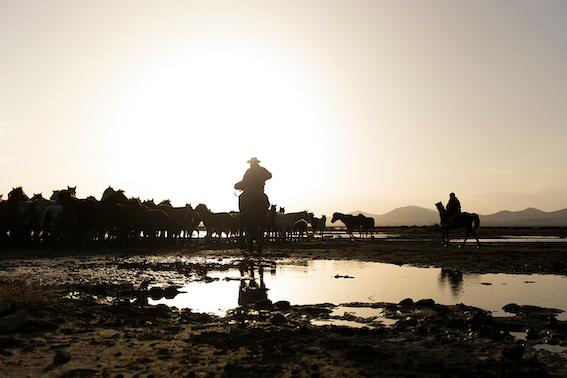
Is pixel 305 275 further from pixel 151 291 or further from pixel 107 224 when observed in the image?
pixel 107 224

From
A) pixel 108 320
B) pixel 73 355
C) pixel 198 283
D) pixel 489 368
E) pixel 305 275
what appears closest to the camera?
pixel 489 368

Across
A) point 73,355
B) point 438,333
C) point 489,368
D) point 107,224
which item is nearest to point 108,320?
point 73,355

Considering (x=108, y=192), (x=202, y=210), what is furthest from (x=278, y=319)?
(x=202, y=210)

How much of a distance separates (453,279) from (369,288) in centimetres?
278

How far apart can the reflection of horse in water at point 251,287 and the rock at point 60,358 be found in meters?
3.52

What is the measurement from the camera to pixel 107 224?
27422 millimetres

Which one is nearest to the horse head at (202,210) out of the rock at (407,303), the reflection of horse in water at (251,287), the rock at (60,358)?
the reflection of horse in water at (251,287)

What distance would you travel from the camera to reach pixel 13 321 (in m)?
5.66

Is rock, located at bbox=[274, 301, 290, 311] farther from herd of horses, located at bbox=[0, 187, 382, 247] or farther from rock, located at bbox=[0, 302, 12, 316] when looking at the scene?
herd of horses, located at bbox=[0, 187, 382, 247]

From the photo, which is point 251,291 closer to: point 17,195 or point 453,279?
point 453,279

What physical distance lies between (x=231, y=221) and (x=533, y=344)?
107 ft

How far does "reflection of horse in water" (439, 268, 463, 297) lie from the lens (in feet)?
30.7

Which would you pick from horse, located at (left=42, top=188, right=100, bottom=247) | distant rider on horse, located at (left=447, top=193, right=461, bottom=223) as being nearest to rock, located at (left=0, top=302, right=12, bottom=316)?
horse, located at (left=42, top=188, right=100, bottom=247)

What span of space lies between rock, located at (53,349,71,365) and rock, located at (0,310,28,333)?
144cm
